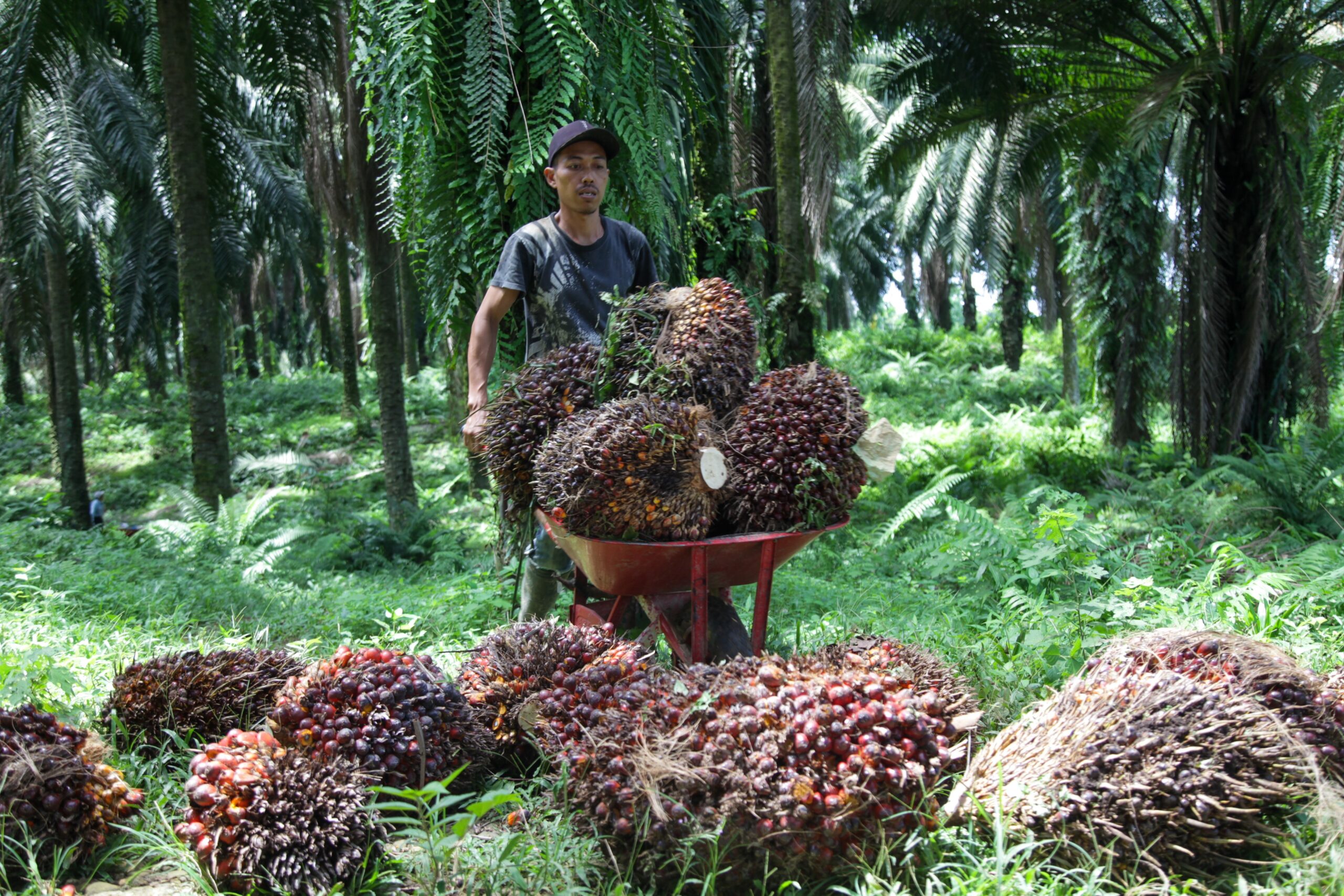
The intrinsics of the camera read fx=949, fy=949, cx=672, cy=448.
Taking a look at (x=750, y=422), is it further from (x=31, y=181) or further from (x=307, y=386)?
(x=307, y=386)

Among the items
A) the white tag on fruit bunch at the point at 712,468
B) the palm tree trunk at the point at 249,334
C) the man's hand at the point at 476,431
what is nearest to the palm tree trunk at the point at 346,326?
the palm tree trunk at the point at 249,334

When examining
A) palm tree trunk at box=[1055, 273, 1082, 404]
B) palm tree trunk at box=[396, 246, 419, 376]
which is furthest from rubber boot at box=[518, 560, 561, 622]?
palm tree trunk at box=[1055, 273, 1082, 404]

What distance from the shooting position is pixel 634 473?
2.78 meters

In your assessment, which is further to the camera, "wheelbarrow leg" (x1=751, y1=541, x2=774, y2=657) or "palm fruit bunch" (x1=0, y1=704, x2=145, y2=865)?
"wheelbarrow leg" (x1=751, y1=541, x2=774, y2=657)

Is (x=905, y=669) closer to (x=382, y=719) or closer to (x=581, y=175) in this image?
(x=382, y=719)

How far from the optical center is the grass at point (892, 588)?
226 cm

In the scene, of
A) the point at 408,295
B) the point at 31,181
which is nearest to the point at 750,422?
the point at 408,295

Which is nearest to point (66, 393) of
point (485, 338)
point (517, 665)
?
point (485, 338)

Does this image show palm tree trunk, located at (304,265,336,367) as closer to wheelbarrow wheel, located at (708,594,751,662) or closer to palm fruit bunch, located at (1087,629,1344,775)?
wheelbarrow wheel, located at (708,594,751,662)

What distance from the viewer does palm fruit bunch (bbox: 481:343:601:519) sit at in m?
3.14

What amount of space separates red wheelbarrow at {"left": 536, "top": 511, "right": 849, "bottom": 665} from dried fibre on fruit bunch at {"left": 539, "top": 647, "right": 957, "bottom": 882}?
50 centimetres

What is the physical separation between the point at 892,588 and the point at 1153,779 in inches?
140

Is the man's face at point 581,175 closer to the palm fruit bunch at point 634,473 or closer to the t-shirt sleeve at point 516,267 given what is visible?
the t-shirt sleeve at point 516,267

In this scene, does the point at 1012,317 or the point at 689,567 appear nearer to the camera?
the point at 689,567
